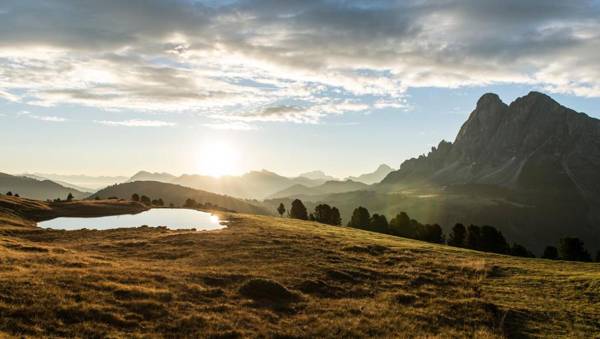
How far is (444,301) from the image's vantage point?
32.4 metres

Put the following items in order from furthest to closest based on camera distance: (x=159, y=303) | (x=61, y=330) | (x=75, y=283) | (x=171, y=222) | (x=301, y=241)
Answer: (x=171, y=222)
(x=301, y=241)
(x=75, y=283)
(x=159, y=303)
(x=61, y=330)

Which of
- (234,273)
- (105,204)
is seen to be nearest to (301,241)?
(234,273)

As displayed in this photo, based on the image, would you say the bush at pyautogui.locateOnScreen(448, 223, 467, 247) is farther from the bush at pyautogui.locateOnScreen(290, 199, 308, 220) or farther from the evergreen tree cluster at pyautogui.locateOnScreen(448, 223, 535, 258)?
the bush at pyautogui.locateOnScreen(290, 199, 308, 220)

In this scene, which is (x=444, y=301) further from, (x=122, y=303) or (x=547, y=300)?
(x=122, y=303)

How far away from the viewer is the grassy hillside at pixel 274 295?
74.9 ft

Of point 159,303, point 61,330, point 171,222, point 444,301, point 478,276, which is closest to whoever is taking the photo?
point 61,330

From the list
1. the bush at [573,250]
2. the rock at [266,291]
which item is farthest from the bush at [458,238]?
the rock at [266,291]

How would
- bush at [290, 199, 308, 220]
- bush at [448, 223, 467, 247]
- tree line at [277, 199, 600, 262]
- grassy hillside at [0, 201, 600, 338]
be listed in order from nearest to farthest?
grassy hillside at [0, 201, 600, 338] < tree line at [277, 199, 600, 262] < bush at [448, 223, 467, 247] < bush at [290, 199, 308, 220]

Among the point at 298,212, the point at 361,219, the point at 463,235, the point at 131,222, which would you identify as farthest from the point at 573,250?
the point at 131,222

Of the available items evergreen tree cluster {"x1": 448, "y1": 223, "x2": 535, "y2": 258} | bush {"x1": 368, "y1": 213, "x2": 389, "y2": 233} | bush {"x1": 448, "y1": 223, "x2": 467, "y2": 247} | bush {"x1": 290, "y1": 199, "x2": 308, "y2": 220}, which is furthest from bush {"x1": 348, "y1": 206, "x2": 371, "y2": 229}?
evergreen tree cluster {"x1": 448, "y1": 223, "x2": 535, "y2": 258}

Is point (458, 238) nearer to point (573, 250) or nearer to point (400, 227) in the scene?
point (400, 227)

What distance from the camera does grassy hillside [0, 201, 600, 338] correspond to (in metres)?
22.8

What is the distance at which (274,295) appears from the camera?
30.7m

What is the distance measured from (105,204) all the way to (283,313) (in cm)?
9412
